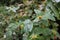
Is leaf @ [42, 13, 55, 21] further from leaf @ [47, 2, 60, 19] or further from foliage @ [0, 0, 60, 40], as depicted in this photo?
leaf @ [47, 2, 60, 19]

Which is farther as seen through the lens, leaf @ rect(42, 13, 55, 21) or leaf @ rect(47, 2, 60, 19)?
leaf @ rect(47, 2, 60, 19)

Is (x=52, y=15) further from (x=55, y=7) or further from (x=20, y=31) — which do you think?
(x=20, y=31)

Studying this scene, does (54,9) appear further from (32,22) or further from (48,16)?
(32,22)

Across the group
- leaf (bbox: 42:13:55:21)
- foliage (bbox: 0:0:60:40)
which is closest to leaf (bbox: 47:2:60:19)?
foliage (bbox: 0:0:60:40)

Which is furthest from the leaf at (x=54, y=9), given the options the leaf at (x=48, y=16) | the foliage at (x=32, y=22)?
the leaf at (x=48, y=16)

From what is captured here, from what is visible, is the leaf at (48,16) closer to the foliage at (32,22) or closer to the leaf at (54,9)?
the foliage at (32,22)

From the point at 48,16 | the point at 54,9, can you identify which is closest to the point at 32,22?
the point at 48,16

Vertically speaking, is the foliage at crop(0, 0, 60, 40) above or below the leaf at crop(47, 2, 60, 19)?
below

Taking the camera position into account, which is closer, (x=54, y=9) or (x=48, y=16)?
(x=48, y=16)

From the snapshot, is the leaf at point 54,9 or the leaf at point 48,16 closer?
the leaf at point 48,16
